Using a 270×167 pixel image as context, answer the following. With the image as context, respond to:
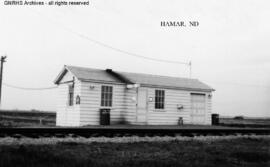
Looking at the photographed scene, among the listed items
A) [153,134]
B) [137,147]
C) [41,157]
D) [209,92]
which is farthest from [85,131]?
[209,92]

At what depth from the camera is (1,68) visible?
74.6ft

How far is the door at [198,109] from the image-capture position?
23634mm

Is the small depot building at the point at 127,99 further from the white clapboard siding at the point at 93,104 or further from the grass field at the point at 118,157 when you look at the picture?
the grass field at the point at 118,157

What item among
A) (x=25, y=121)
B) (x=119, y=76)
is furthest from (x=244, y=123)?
(x=25, y=121)

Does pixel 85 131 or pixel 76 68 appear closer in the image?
pixel 85 131

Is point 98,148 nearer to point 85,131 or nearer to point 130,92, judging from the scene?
point 85,131

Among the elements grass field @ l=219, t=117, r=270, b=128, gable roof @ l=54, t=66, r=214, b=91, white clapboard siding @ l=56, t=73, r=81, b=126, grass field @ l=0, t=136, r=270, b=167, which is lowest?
grass field @ l=219, t=117, r=270, b=128

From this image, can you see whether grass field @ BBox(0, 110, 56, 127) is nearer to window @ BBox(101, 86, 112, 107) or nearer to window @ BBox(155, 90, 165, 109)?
window @ BBox(101, 86, 112, 107)

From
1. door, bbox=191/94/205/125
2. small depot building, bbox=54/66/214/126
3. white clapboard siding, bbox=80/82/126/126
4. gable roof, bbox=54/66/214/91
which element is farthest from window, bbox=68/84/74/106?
door, bbox=191/94/205/125

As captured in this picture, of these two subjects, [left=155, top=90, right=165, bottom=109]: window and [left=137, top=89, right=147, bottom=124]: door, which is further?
[left=155, top=90, right=165, bottom=109]: window

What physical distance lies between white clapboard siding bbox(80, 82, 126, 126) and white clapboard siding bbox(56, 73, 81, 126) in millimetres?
373

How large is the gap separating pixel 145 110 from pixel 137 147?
12.3 meters

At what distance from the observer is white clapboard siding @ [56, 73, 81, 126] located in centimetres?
1980

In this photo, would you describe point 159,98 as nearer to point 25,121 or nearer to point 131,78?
point 131,78
